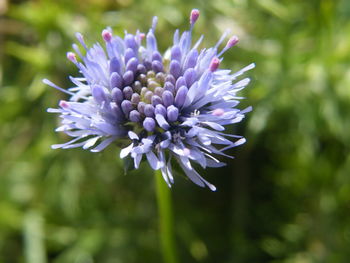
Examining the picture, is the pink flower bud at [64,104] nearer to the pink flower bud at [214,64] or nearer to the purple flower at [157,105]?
the purple flower at [157,105]

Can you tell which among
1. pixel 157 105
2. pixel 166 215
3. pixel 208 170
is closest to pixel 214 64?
pixel 157 105

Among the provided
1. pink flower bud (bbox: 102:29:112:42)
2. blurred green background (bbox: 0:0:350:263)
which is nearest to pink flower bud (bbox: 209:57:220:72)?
pink flower bud (bbox: 102:29:112:42)

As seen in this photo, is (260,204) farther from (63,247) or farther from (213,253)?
(63,247)

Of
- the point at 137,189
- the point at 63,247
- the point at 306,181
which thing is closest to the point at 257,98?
the point at 306,181

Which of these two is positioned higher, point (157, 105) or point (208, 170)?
point (157, 105)

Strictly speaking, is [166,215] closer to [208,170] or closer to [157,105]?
[157,105]

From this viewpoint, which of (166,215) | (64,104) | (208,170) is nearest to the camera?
(64,104)

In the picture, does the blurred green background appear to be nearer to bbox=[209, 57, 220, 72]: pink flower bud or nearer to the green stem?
the green stem
